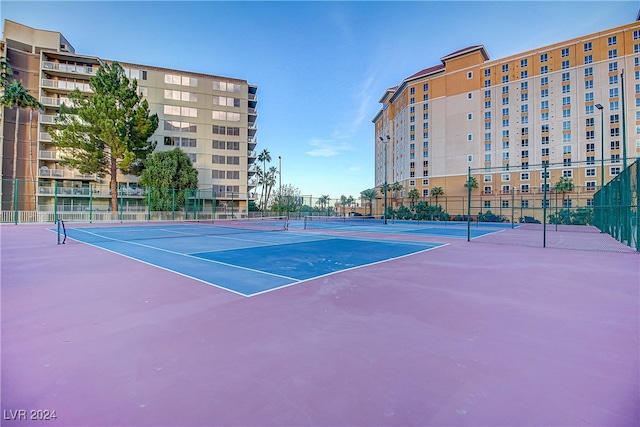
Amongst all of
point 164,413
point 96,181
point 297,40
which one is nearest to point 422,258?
point 164,413

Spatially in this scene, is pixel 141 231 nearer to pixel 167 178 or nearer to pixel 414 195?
pixel 167 178

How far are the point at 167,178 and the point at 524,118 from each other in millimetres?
56897

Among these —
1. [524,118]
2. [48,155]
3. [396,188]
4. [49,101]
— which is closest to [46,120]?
[49,101]

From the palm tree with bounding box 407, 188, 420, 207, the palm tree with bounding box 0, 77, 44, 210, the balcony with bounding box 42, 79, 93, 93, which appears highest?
the balcony with bounding box 42, 79, 93, 93

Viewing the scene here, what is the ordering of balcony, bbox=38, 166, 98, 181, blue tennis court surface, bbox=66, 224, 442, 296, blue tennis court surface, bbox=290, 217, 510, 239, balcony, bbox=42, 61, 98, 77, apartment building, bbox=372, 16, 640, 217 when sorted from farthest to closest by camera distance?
apartment building, bbox=372, 16, 640, 217, balcony, bbox=42, 61, 98, 77, balcony, bbox=38, 166, 98, 181, blue tennis court surface, bbox=290, 217, 510, 239, blue tennis court surface, bbox=66, 224, 442, 296

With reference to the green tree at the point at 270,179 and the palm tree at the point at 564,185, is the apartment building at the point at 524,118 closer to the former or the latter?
the palm tree at the point at 564,185

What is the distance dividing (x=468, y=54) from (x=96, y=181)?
215 feet

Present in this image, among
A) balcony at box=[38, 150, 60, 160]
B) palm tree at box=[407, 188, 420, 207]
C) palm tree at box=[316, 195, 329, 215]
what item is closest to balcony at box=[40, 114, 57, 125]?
balcony at box=[38, 150, 60, 160]

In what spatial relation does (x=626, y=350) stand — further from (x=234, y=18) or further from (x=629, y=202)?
(x=234, y=18)

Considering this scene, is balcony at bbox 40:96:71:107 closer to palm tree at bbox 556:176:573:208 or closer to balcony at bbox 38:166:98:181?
balcony at bbox 38:166:98:181

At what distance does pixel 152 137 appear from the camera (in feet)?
150

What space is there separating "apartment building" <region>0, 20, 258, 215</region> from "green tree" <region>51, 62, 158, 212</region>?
492 cm

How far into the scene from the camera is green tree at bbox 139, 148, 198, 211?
33.6 m

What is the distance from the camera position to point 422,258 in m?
8.53
